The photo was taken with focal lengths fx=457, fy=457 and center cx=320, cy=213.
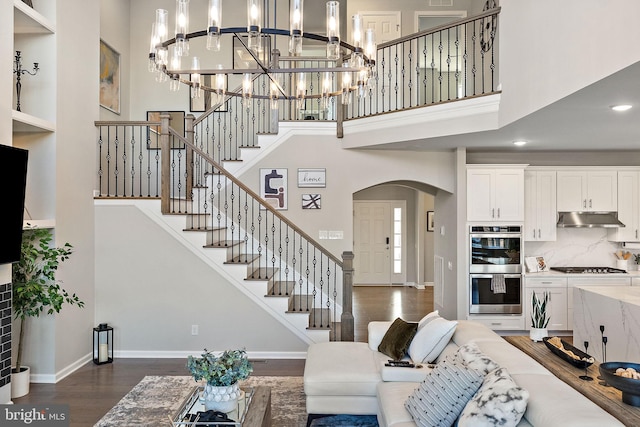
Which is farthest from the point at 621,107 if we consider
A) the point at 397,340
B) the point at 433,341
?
the point at 397,340

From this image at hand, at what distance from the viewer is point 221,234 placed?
640 centimetres

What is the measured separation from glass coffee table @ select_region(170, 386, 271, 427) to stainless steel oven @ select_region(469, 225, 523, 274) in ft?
13.2

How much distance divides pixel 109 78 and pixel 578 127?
6.54 meters

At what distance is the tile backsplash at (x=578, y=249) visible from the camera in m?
7.00

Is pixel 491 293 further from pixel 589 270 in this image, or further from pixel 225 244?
pixel 225 244

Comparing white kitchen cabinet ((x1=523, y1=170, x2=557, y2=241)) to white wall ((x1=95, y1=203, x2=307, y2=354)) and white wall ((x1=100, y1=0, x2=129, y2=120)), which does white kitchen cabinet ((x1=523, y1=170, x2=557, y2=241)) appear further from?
white wall ((x1=100, y1=0, x2=129, y2=120))

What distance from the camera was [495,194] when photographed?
649 cm

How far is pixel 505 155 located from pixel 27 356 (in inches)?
267

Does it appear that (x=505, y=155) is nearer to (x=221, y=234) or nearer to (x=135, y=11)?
(x=221, y=234)

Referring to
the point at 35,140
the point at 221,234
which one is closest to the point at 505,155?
the point at 221,234

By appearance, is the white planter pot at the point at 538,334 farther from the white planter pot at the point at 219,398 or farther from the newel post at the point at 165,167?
the newel post at the point at 165,167

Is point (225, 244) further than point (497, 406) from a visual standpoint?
Yes

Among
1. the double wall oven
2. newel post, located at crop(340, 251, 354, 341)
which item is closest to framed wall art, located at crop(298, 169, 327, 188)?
newel post, located at crop(340, 251, 354, 341)

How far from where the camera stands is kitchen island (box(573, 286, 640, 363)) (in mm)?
4309
